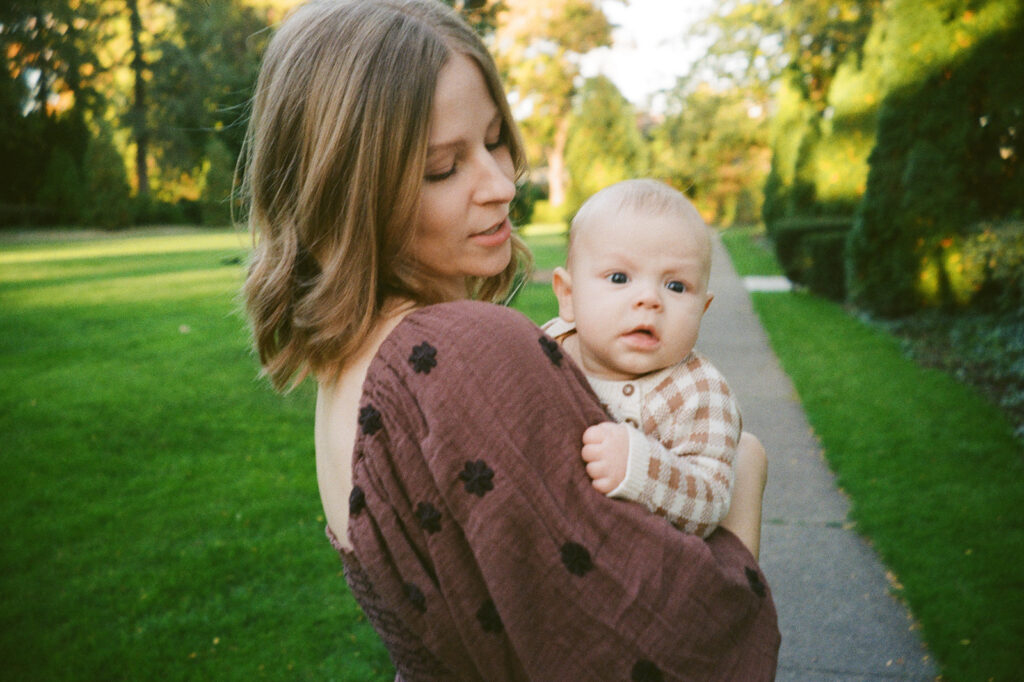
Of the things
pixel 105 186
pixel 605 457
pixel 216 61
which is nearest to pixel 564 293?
pixel 605 457

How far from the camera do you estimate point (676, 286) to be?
4.66 feet

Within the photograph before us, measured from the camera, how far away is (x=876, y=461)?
5176 millimetres

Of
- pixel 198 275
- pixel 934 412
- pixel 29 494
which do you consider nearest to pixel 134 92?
pixel 198 275

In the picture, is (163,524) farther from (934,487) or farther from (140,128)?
(140,128)

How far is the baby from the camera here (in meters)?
1.31

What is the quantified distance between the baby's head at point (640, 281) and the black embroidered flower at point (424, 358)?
1.27 feet

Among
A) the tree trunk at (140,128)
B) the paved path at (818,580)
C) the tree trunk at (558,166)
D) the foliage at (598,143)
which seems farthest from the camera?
the tree trunk at (558,166)

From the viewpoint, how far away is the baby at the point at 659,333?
1313mm

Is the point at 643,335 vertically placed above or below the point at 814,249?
above

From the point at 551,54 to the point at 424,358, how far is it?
3408cm

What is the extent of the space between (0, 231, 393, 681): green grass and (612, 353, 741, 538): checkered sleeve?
110 cm

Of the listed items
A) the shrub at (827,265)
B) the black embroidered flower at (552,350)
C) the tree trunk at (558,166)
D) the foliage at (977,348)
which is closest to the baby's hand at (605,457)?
the black embroidered flower at (552,350)

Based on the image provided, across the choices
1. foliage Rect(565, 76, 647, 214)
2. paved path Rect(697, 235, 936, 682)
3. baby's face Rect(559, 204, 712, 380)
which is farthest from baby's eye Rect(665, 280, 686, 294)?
foliage Rect(565, 76, 647, 214)

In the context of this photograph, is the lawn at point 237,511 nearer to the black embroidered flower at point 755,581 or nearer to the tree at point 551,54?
the black embroidered flower at point 755,581
